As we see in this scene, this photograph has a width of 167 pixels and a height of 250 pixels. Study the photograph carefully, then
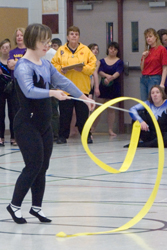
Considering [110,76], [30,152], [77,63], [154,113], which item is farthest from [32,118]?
[110,76]

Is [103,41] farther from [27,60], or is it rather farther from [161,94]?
[27,60]

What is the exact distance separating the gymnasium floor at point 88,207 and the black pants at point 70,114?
1523 mm

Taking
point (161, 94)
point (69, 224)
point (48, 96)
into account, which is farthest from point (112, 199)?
point (161, 94)

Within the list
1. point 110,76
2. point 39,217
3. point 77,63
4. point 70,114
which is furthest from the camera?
point 110,76

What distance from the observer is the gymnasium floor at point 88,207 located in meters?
3.36

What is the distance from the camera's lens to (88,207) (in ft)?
14.4

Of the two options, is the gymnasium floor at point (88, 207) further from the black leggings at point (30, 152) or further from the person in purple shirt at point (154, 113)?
the person in purple shirt at point (154, 113)

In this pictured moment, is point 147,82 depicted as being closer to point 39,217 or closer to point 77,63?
point 77,63

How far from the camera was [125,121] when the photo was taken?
11.3 meters

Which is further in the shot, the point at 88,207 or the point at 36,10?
the point at 36,10

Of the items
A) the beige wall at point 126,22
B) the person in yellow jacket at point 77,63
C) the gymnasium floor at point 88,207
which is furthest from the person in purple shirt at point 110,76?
the gymnasium floor at point 88,207

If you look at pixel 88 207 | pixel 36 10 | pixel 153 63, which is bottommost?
pixel 88 207

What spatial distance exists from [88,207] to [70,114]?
485 centimetres

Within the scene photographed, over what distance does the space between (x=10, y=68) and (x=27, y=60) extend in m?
4.88
